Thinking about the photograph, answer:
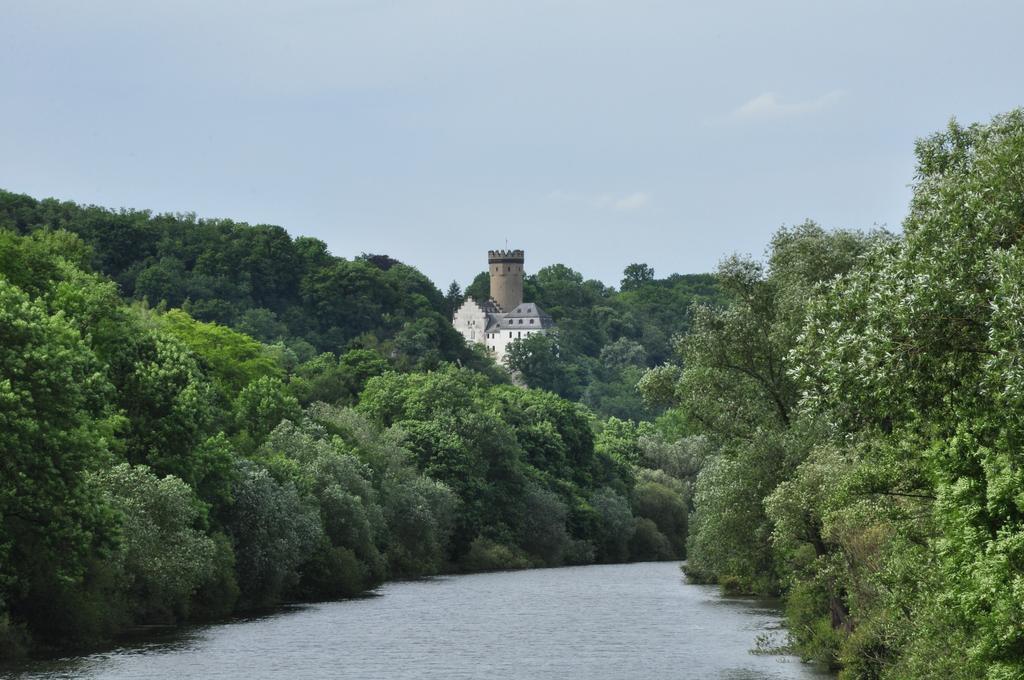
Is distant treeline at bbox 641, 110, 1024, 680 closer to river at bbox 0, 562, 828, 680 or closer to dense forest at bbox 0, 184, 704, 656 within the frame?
river at bbox 0, 562, 828, 680

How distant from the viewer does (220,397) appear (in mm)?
94125

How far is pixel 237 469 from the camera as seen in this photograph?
75.9 metres

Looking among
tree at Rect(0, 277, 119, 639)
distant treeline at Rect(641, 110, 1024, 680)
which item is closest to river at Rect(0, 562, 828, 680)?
tree at Rect(0, 277, 119, 639)

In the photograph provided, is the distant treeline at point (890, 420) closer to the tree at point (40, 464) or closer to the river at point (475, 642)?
the river at point (475, 642)

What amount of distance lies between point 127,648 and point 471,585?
134 feet

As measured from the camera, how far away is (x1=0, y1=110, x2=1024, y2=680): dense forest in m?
23.8

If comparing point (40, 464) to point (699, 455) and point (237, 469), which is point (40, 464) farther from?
point (699, 455)

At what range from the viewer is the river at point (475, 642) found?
49594 mm

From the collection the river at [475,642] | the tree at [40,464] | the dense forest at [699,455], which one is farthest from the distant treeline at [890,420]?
the tree at [40,464]

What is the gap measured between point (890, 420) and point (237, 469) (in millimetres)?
46909

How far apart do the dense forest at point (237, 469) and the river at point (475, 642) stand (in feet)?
9.20

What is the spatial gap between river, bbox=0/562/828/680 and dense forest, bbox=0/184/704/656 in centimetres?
280

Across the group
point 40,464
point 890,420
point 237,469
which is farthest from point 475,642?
point 890,420

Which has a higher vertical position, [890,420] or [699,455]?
[699,455]
